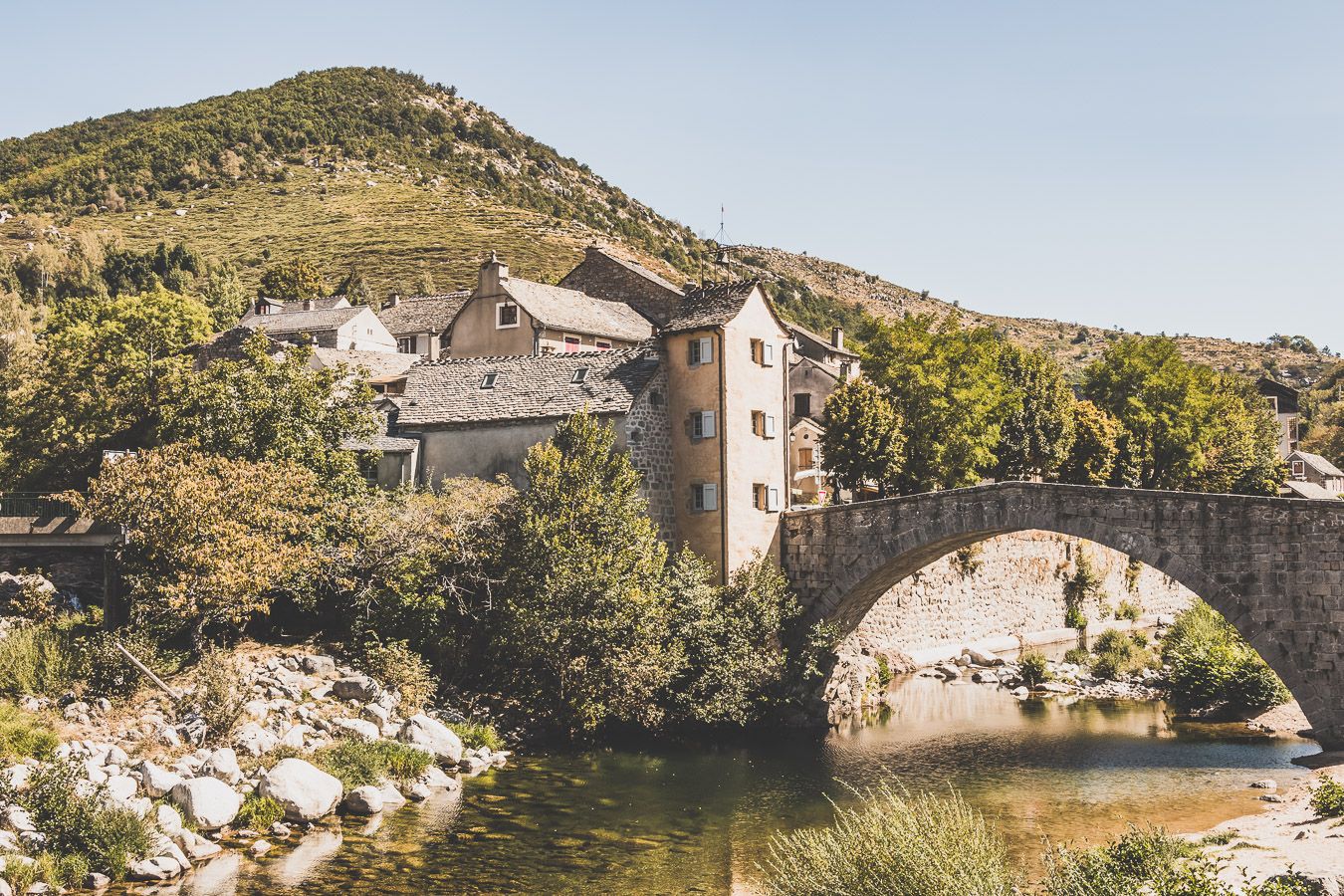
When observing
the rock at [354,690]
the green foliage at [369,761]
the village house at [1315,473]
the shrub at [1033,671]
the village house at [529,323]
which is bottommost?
the green foliage at [369,761]

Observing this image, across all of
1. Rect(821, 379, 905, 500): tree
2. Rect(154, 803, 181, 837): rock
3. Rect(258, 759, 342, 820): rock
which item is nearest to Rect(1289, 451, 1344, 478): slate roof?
Rect(821, 379, 905, 500): tree

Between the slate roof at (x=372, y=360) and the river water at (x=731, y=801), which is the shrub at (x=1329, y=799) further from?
the slate roof at (x=372, y=360)

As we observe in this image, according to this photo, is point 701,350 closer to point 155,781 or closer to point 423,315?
point 155,781

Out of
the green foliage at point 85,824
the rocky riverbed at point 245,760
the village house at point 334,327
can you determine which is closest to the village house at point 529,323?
the village house at point 334,327

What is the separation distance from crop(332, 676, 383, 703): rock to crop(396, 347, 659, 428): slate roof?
11.5 meters

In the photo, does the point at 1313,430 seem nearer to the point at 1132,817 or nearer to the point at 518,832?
the point at 1132,817

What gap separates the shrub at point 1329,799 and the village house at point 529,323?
36.8 metres

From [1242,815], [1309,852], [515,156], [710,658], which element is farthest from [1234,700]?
[515,156]

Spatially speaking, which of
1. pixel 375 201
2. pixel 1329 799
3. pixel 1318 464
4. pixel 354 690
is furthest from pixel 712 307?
pixel 375 201

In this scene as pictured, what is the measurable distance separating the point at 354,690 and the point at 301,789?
619 cm

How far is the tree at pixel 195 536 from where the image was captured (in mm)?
31188

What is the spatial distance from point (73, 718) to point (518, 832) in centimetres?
1141

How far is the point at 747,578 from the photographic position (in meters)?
37.7

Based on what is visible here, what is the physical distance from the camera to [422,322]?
72562 millimetres
